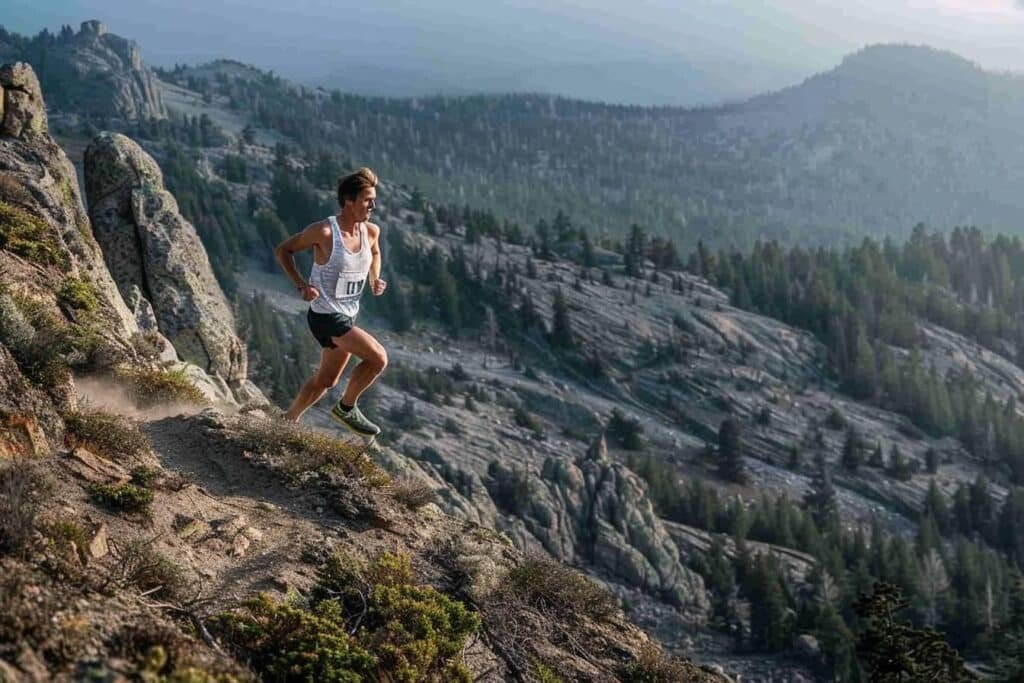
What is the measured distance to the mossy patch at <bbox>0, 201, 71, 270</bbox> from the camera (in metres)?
13.8

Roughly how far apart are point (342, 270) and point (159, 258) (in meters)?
16.3

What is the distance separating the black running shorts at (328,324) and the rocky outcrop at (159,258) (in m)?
14.2

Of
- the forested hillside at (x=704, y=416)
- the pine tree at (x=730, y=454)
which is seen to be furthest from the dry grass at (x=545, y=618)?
the pine tree at (x=730, y=454)

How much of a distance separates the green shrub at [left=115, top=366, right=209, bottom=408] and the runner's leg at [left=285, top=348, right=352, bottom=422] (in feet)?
7.92

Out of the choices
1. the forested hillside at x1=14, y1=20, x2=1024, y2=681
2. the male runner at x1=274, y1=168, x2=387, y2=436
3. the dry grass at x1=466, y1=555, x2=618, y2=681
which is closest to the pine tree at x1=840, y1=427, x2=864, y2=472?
the forested hillside at x1=14, y1=20, x2=1024, y2=681

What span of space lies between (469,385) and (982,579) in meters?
66.8

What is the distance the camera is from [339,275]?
457 inches

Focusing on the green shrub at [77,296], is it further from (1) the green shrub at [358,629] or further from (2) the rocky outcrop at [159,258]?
(2) the rocky outcrop at [159,258]

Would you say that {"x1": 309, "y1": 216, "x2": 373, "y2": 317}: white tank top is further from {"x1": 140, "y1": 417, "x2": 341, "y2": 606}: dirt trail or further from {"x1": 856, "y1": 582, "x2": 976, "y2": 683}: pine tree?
{"x1": 856, "y1": 582, "x2": 976, "y2": 683}: pine tree

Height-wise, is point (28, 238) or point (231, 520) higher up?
point (28, 238)

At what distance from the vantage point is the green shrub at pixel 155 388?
14.5m

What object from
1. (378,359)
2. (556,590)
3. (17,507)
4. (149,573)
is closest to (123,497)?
(149,573)

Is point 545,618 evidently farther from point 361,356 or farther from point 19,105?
point 19,105

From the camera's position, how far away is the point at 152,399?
14.6 metres
